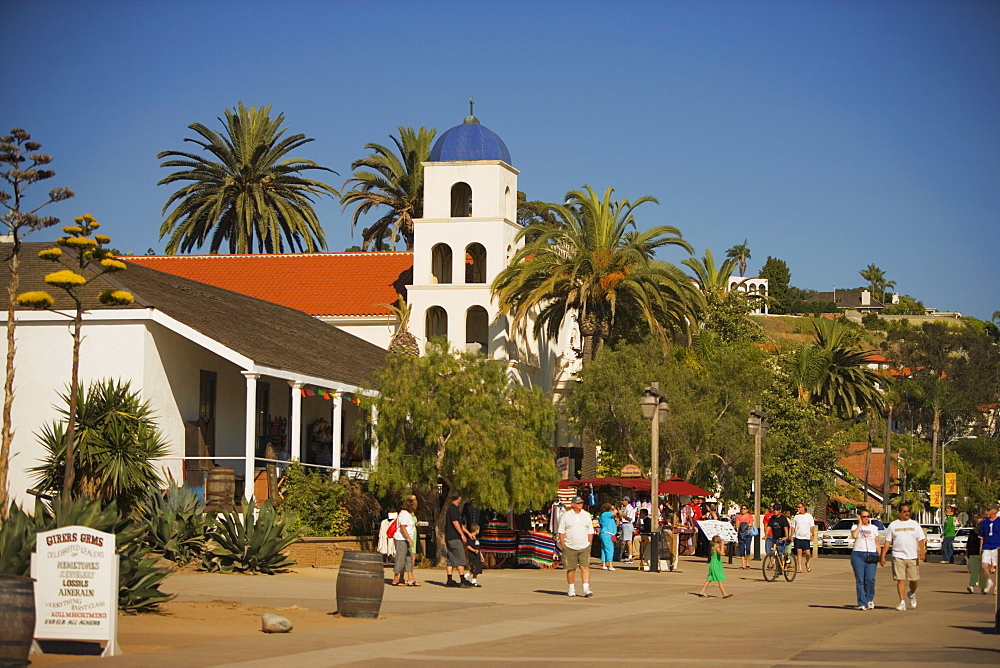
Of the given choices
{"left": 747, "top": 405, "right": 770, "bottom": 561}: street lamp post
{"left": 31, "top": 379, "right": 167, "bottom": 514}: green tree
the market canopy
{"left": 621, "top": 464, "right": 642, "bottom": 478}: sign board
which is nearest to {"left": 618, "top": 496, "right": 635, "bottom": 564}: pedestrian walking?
the market canopy

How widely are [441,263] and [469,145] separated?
4551 mm

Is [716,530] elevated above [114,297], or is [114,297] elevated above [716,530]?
[114,297]

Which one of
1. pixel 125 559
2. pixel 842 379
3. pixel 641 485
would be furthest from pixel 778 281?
pixel 125 559

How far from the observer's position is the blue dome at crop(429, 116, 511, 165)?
1898 inches

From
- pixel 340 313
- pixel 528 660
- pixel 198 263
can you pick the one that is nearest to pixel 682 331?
pixel 340 313

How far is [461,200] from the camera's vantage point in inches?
1967

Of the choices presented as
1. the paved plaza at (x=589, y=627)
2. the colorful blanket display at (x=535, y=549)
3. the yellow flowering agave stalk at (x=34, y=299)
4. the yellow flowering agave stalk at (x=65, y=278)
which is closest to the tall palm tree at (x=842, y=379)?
the colorful blanket display at (x=535, y=549)

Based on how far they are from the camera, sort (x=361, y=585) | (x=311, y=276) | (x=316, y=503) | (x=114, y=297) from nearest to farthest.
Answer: (x=361, y=585), (x=114, y=297), (x=316, y=503), (x=311, y=276)

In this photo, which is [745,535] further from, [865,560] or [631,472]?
[865,560]

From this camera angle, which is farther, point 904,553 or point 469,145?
point 469,145

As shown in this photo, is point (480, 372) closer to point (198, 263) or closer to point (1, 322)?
point (1, 322)

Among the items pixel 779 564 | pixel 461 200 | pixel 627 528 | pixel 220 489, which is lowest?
pixel 779 564

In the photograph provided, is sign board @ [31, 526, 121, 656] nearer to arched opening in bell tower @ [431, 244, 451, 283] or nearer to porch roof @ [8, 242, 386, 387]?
porch roof @ [8, 242, 386, 387]

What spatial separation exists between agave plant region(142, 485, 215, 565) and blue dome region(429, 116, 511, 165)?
2624 cm
